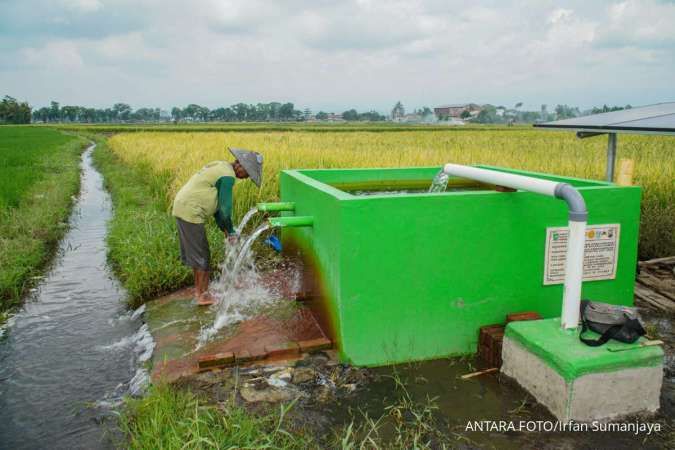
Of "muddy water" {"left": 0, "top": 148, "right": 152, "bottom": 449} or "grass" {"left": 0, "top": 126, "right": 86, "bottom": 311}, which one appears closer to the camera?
"muddy water" {"left": 0, "top": 148, "right": 152, "bottom": 449}

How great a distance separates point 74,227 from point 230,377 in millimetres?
6416

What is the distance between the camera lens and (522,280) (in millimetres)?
3361

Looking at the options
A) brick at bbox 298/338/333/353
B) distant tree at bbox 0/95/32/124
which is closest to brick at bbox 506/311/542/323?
brick at bbox 298/338/333/353

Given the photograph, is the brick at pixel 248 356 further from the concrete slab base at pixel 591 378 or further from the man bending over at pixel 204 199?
the concrete slab base at pixel 591 378

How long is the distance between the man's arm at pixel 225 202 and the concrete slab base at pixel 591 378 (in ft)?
8.40

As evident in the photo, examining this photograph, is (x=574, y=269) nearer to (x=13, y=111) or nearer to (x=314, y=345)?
(x=314, y=345)

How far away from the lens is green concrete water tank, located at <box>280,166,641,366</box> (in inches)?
121

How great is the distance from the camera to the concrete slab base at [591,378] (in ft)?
8.27

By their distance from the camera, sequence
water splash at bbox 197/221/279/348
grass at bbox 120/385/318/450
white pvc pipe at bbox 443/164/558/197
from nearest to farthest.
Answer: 1. grass at bbox 120/385/318/450
2. white pvc pipe at bbox 443/164/558/197
3. water splash at bbox 197/221/279/348

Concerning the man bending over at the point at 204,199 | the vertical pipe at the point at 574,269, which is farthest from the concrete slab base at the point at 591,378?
the man bending over at the point at 204,199

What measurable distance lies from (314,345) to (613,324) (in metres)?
1.75

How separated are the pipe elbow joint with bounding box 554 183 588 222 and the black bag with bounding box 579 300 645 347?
1.62 feet

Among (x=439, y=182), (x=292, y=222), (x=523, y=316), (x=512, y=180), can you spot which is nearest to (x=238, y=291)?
(x=292, y=222)

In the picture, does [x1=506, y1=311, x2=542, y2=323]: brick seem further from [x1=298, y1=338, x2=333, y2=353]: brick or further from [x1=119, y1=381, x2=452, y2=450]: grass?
[x1=298, y1=338, x2=333, y2=353]: brick
